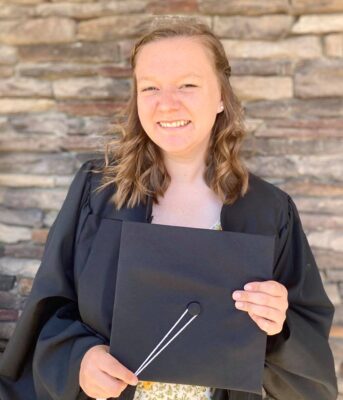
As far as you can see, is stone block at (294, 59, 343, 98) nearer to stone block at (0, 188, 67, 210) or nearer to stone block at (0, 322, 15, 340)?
stone block at (0, 188, 67, 210)

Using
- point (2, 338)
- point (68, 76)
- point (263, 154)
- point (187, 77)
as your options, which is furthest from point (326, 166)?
point (2, 338)

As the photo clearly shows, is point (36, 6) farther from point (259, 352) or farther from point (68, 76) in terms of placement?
point (259, 352)

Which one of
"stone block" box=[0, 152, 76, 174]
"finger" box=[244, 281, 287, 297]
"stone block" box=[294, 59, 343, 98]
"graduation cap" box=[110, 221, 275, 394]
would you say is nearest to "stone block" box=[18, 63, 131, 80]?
"stone block" box=[0, 152, 76, 174]

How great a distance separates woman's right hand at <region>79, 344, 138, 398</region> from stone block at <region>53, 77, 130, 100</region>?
982 mm

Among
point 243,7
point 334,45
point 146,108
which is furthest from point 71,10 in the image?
point 334,45

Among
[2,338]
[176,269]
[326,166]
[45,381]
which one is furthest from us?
[2,338]

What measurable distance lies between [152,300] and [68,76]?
1.07 meters

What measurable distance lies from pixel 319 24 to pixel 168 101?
Result: 0.76 metres

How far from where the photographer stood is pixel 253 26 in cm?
191

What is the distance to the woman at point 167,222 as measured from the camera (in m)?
1.44

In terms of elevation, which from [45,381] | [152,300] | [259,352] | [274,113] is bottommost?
[45,381]

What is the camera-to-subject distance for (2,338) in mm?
2096

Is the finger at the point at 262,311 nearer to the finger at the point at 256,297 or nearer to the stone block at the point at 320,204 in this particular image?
the finger at the point at 256,297

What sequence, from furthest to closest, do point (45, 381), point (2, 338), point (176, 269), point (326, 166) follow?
point (2, 338), point (326, 166), point (45, 381), point (176, 269)
